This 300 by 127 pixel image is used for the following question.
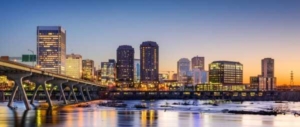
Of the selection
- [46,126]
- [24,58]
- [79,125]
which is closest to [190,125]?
[79,125]

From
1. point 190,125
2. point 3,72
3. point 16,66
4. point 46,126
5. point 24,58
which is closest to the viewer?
point 46,126

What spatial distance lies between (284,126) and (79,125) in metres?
34.3

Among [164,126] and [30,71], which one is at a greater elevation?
[30,71]

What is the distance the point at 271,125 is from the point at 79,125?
32761 millimetres

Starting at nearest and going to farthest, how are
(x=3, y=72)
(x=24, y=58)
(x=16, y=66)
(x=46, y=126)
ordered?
(x=46, y=126) < (x=16, y=66) < (x=3, y=72) < (x=24, y=58)

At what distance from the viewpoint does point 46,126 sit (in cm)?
7562

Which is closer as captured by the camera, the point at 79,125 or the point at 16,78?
the point at 79,125

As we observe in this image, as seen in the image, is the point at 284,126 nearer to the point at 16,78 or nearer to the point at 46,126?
the point at 46,126

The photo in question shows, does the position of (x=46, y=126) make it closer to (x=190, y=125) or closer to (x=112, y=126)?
(x=112, y=126)

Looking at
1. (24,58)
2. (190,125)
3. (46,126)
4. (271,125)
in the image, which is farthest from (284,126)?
(24,58)

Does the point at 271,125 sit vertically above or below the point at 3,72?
below

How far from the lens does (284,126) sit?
8669cm

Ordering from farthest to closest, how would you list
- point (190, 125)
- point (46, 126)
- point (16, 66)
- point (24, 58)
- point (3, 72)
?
point (24, 58) → point (3, 72) → point (16, 66) → point (190, 125) → point (46, 126)

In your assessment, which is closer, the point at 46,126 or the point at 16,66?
the point at 46,126
